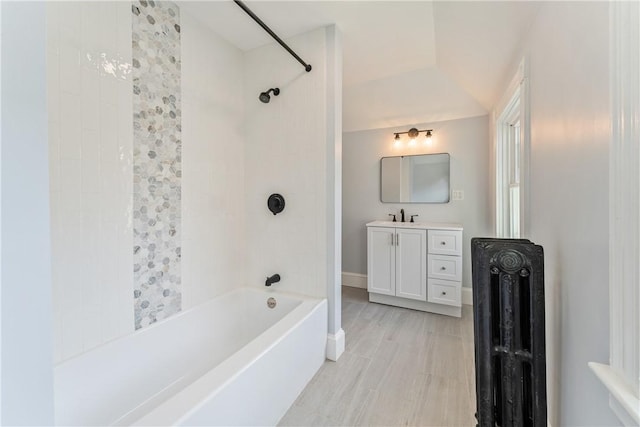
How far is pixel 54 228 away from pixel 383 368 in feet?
6.80

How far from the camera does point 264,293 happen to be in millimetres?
2143

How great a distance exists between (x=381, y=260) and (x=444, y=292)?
71 centimetres

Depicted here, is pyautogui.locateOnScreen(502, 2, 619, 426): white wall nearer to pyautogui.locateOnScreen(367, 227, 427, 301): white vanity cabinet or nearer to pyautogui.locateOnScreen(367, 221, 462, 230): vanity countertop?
pyautogui.locateOnScreen(367, 221, 462, 230): vanity countertop

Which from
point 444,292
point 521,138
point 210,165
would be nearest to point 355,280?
point 444,292

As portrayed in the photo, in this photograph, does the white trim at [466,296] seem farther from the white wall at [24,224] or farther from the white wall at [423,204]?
the white wall at [24,224]

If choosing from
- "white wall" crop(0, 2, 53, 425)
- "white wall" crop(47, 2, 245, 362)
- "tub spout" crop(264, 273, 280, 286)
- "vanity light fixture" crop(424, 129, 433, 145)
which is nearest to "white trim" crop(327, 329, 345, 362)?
"tub spout" crop(264, 273, 280, 286)

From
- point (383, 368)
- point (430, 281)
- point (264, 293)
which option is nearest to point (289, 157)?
point (264, 293)

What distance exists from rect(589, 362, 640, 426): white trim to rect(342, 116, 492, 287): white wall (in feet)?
7.85

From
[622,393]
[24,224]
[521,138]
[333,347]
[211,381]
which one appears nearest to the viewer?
[24,224]

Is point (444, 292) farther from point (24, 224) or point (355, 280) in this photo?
point (24, 224)

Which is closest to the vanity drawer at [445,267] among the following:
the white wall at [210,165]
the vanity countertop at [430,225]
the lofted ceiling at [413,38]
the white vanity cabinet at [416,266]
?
the white vanity cabinet at [416,266]

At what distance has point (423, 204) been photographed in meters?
3.24

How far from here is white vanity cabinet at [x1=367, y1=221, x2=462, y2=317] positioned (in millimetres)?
2676

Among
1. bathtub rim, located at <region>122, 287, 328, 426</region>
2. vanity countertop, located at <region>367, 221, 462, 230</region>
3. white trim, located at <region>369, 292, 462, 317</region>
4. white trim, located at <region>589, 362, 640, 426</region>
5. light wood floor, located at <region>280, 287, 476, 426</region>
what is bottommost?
light wood floor, located at <region>280, 287, 476, 426</region>
